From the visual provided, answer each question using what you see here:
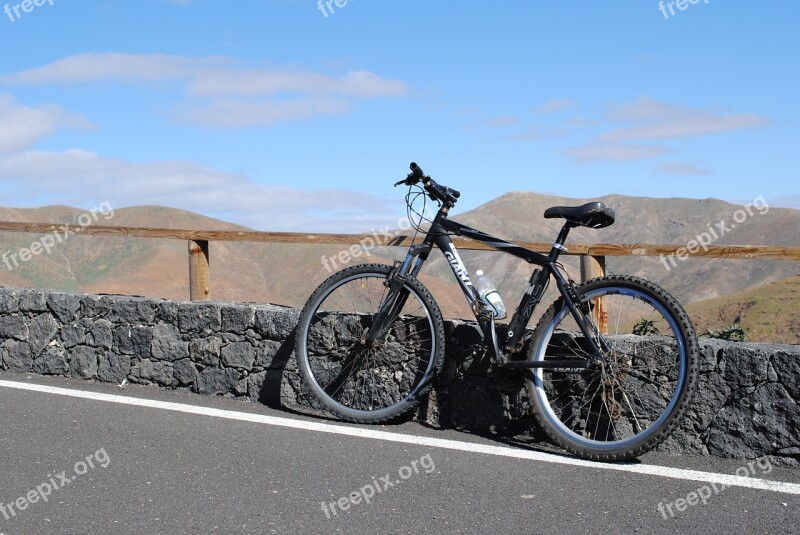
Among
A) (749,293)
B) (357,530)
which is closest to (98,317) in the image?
(357,530)

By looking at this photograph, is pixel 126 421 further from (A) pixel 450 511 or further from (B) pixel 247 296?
(B) pixel 247 296

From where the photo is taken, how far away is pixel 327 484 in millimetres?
4641

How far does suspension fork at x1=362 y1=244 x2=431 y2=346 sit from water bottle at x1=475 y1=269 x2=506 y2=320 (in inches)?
21.5

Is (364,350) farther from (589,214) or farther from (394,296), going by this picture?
(589,214)

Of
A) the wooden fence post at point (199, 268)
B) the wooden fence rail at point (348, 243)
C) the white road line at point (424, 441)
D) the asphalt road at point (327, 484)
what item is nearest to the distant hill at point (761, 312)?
the wooden fence rail at point (348, 243)

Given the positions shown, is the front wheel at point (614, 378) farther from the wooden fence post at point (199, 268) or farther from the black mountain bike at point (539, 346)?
the wooden fence post at point (199, 268)

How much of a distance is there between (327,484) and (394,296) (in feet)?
5.66

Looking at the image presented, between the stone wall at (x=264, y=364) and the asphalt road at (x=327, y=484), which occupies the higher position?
the stone wall at (x=264, y=364)

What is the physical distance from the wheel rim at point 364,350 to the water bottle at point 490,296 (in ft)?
1.41

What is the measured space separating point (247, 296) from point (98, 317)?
77568mm

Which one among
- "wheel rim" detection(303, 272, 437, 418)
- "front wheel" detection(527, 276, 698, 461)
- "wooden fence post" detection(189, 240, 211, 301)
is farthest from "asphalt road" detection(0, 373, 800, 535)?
"wooden fence post" detection(189, 240, 211, 301)

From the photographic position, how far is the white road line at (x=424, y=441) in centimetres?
469

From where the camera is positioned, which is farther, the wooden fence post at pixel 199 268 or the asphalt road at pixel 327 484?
the wooden fence post at pixel 199 268

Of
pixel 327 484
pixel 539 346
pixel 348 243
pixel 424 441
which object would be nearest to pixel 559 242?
pixel 539 346
